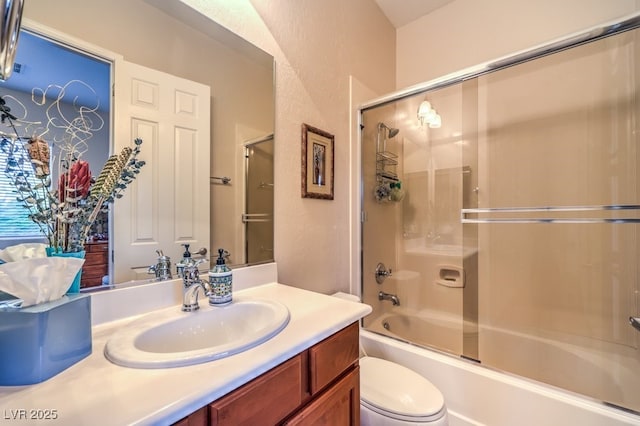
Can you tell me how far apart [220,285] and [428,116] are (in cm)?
197

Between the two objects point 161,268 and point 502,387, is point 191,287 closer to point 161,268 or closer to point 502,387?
point 161,268

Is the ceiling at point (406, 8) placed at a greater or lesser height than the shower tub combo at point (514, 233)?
greater

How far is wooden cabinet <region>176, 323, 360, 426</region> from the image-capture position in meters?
0.51

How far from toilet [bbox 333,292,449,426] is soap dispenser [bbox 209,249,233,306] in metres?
0.71

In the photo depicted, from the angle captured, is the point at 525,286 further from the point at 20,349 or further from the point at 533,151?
the point at 20,349

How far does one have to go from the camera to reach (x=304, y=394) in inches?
26.6

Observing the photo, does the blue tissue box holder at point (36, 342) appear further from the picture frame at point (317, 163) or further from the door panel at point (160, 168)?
the picture frame at point (317, 163)

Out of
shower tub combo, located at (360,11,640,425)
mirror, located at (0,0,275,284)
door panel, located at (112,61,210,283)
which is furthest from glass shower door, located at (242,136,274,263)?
shower tub combo, located at (360,11,640,425)

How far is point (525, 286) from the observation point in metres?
1.78

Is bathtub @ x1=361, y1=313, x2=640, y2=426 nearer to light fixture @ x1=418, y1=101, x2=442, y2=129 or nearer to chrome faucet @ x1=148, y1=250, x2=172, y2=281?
chrome faucet @ x1=148, y1=250, x2=172, y2=281

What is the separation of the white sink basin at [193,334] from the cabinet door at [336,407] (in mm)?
217

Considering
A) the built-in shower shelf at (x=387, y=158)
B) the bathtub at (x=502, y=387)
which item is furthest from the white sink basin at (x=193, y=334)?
the built-in shower shelf at (x=387, y=158)

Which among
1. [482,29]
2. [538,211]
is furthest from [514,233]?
[482,29]

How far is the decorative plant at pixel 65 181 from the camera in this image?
0.62 metres
